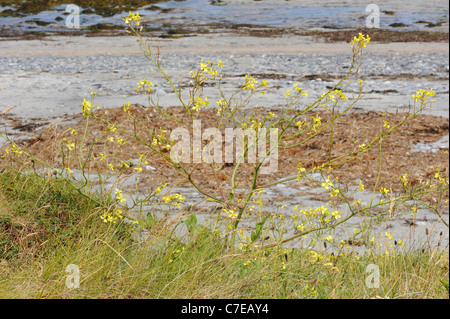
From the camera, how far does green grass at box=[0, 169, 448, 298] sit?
8.27ft

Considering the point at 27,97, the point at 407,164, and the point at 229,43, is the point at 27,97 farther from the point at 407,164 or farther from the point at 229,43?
the point at 229,43

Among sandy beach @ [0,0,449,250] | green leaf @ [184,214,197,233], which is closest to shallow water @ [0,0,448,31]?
sandy beach @ [0,0,449,250]

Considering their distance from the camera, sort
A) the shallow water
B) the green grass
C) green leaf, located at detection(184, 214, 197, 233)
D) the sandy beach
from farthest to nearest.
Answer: the shallow water, the sandy beach, green leaf, located at detection(184, 214, 197, 233), the green grass

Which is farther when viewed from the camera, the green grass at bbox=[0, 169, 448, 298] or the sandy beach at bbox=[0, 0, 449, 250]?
the sandy beach at bbox=[0, 0, 449, 250]

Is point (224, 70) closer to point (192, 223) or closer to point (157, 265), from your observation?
point (192, 223)

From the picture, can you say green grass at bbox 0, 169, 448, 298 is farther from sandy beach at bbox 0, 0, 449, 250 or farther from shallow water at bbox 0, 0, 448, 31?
shallow water at bbox 0, 0, 448, 31

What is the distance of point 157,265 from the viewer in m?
2.73

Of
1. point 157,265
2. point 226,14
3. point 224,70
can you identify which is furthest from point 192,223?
point 226,14

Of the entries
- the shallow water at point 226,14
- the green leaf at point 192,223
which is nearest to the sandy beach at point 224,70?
the green leaf at point 192,223

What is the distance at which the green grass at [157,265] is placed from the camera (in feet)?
8.27

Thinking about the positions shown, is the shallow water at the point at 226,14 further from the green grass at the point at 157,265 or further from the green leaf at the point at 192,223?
the green leaf at the point at 192,223

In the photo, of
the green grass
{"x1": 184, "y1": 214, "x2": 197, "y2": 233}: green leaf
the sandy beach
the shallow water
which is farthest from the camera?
the shallow water

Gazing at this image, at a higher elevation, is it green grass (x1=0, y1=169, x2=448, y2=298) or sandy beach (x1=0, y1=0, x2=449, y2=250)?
sandy beach (x1=0, y1=0, x2=449, y2=250)

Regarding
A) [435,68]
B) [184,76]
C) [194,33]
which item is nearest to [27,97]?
[184,76]
